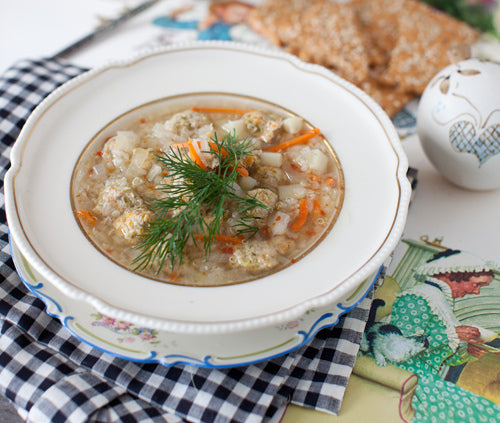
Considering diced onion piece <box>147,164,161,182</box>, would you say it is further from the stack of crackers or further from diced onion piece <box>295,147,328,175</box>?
the stack of crackers

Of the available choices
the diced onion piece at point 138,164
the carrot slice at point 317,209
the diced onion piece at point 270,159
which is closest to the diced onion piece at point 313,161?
the diced onion piece at point 270,159

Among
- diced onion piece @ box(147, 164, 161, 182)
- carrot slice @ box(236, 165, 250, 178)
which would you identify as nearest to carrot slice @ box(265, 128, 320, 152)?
carrot slice @ box(236, 165, 250, 178)

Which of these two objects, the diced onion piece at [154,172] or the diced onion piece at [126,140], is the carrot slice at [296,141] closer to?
the diced onion piece at [154,172]

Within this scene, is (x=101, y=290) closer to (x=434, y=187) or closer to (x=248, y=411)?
(x=248, y=411)

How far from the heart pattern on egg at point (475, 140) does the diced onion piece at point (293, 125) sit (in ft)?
3.09

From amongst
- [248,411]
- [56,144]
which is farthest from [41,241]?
[248,411]

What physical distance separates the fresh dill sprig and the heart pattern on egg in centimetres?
131

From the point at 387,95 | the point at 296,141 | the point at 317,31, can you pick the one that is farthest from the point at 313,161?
the point at 317,31

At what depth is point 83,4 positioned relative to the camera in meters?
5.36

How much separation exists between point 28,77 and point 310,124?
2176 millimetres

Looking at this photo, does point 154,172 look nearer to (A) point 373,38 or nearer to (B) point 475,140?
(B) point 475,140

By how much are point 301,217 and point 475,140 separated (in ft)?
4.07

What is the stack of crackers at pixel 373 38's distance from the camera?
13.2 ft

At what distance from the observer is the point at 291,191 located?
9.23ft
